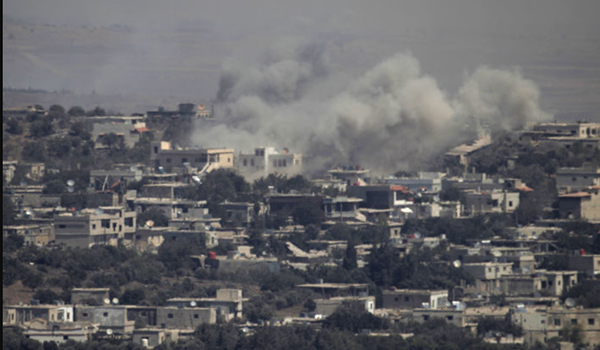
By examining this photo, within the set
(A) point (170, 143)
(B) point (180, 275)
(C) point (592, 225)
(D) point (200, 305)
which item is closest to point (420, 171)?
(A) point (170, 143)

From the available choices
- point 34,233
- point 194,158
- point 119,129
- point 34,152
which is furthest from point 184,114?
point 34,233

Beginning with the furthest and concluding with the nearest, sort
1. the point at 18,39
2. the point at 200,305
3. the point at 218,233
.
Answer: the point at 18,39
the point at 218,233
the point at 200,305

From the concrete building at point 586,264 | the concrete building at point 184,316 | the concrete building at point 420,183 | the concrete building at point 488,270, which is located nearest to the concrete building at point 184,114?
the concrete building at point 420,183

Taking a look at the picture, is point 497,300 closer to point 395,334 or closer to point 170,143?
point 395,334

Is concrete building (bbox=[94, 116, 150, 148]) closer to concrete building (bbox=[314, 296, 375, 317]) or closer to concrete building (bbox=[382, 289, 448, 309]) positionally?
concrete building (bbox=[382, 289, 448, 309])

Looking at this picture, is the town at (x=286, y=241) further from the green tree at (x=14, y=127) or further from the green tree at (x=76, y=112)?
the green tree at (x=76, y=112)

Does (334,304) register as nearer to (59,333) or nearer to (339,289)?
(339,289)
